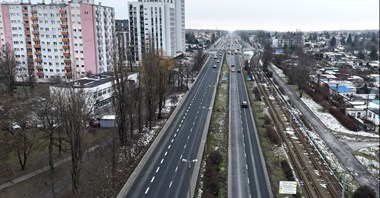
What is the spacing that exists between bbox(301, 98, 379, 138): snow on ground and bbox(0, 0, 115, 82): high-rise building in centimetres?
4890

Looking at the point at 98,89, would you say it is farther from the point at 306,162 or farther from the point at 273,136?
the point at 306,162

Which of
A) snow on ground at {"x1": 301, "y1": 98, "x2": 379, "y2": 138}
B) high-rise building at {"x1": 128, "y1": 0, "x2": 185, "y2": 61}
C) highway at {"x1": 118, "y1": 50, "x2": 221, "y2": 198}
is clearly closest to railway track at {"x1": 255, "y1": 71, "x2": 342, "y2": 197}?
snow on ground at {"x1": 301, "y1": 98, "x2": 379, "y2": 138}

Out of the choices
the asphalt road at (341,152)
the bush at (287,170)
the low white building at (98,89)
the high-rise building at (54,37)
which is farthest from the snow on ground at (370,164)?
the high-rise building at (54,37)

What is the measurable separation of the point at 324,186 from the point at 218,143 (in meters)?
14.2

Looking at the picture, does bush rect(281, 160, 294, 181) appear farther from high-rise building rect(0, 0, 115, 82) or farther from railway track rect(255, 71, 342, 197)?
high-rise building rect(0, 0, 115, 82)

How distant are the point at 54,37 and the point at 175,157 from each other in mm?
53922

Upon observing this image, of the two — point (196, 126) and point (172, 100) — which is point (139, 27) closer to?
point (172, 100)

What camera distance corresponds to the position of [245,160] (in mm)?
35750

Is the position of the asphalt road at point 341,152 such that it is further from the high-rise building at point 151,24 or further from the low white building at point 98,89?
the high-rise building at point 151,24

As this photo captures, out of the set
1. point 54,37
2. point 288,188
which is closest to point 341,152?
point 288,188

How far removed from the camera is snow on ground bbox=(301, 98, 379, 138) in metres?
50.4

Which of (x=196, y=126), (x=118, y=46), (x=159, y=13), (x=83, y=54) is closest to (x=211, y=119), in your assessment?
(x=196, y=126)

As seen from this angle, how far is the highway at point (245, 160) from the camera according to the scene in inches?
1149

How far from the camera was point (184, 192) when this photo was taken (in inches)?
1117
